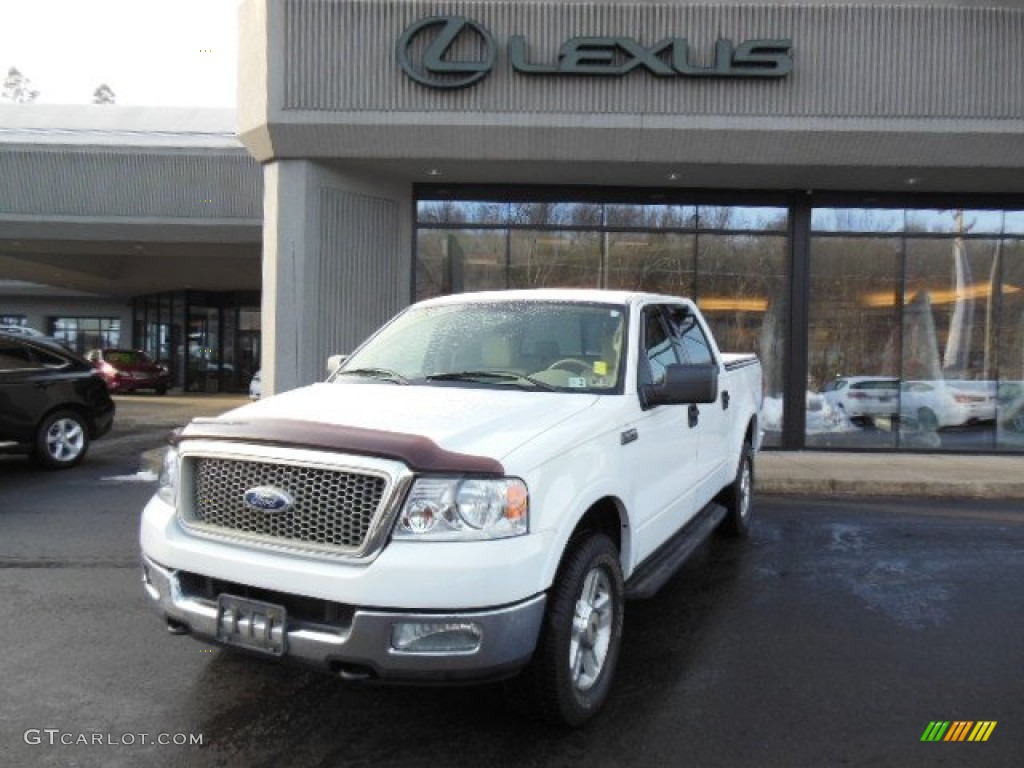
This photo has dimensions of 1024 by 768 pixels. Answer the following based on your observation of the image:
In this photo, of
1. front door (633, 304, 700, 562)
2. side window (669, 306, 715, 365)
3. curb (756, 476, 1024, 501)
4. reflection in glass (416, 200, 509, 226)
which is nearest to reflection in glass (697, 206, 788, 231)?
reflection in glass (416, 200, 509, 226)

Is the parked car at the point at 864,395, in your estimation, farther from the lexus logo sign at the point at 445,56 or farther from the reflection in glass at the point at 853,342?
the lexus logo sign at the point at 445,56

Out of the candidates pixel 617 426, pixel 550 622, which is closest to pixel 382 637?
pixel 550 622

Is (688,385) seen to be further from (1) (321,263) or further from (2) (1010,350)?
(2) (1010,350)

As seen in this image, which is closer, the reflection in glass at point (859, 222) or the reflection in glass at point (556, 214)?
the reflection in glass at point (859, 222)

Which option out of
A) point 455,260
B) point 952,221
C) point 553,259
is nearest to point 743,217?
point 553,259

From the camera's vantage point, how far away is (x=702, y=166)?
1105cm

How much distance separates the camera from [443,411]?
339cm

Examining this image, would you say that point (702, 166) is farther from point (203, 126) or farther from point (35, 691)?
point (203, 126)

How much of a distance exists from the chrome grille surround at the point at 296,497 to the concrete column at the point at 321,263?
806cm

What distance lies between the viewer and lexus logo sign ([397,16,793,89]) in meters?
10.4

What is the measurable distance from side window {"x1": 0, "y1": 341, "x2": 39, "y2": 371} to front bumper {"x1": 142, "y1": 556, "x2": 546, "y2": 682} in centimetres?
828

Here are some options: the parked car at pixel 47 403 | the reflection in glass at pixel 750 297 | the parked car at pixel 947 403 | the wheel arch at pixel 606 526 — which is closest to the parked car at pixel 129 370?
the parked car at pixel 47 403

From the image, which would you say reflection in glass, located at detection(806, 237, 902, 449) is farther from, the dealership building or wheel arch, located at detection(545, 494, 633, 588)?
wheel arch, located at detection(545, 494, 633, 588)

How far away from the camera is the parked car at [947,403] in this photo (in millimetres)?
12492
